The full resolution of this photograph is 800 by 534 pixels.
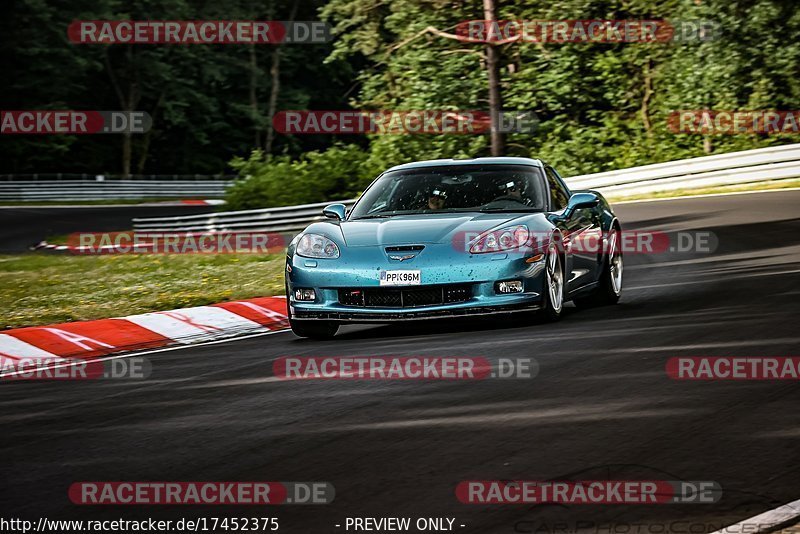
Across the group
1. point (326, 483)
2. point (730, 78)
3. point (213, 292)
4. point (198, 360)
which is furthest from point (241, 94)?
point (326, 483)

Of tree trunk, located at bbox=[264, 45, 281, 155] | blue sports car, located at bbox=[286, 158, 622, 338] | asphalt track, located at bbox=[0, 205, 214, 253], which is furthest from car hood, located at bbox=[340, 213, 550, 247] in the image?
tree trunk, located at bbox=[264, 45, 281, 155]

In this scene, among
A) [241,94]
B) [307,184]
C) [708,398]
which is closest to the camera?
[708,398]

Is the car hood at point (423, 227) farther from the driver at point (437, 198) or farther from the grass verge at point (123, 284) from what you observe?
the grass verge at point (123, 284)

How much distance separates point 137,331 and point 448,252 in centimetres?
303

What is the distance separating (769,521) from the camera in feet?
15.0

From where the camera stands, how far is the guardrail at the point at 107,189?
49062 mm

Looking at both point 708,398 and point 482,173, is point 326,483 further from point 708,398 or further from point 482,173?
point 482,173

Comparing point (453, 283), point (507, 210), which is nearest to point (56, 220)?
point (507, 210)

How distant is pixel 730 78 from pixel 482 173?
77.4 ft

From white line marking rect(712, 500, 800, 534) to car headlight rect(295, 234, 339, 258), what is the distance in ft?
17.5

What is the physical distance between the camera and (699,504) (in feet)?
15.7

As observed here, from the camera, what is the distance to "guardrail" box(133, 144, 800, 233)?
2366 cm

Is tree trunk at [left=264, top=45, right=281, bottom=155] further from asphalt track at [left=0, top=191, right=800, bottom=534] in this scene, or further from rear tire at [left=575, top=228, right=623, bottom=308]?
asphalt track at [left=0, top=191, right=800, bottom=534]

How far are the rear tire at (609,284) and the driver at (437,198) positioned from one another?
145 cm
